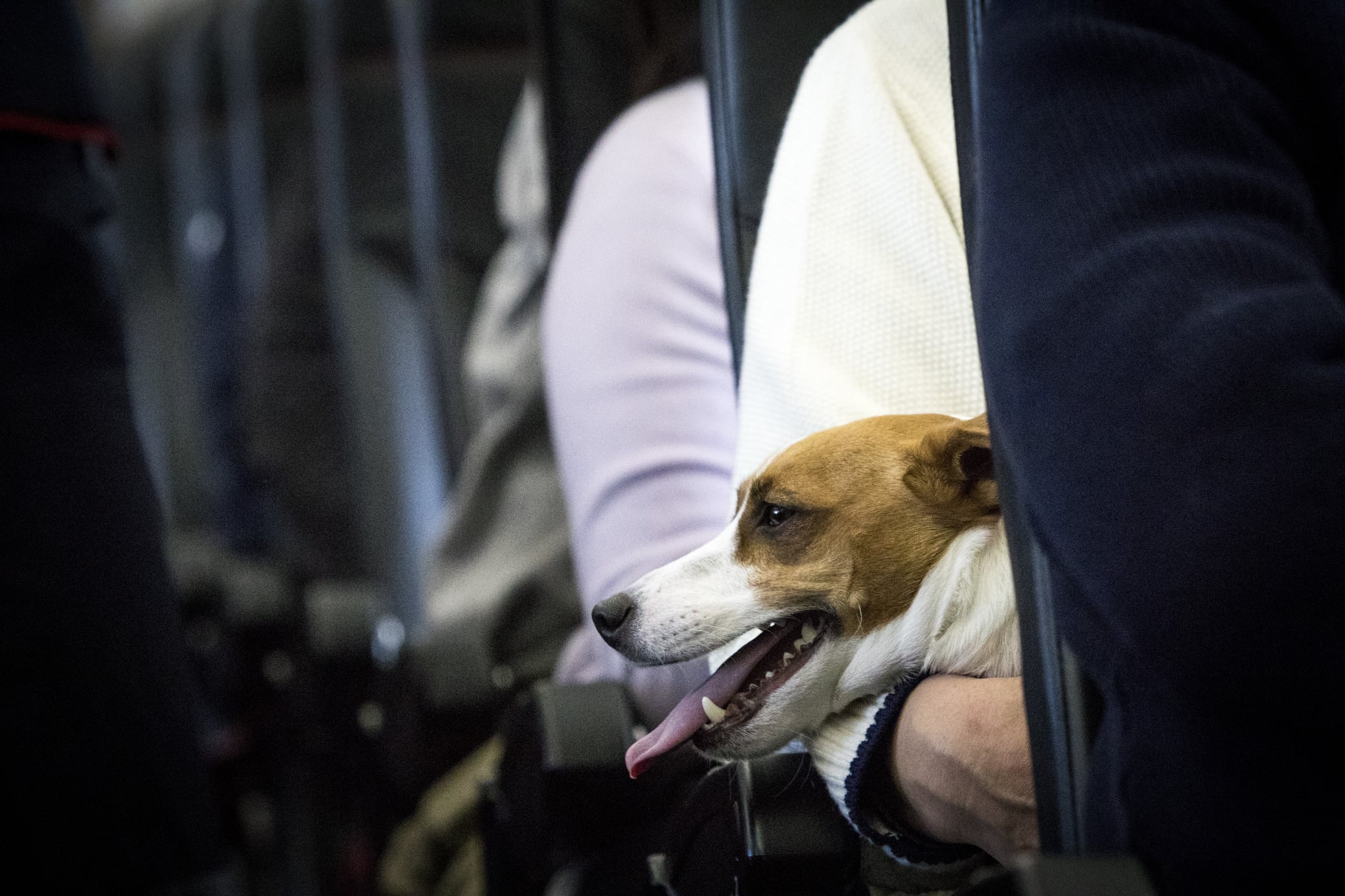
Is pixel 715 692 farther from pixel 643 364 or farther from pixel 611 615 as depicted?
pixel 643 364

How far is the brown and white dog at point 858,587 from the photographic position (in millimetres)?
338

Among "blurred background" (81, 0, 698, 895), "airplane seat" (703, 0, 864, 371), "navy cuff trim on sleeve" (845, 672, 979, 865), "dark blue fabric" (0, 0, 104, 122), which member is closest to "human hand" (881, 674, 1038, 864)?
"navy cuff trim on sleeve" (845, 672, 979, 865)

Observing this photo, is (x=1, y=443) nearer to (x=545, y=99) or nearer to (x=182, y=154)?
(x=545, y=99)

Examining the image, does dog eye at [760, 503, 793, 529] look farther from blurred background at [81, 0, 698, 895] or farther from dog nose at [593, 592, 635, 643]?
blurred background at [81, 0, 698, 895]

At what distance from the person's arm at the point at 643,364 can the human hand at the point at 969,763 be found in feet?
0.32

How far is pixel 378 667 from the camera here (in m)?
0.89

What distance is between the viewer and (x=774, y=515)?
1.20 ft

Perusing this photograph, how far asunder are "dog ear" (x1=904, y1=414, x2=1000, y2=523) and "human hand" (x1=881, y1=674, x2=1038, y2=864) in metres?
0.05

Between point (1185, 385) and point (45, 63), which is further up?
point (45, 63)

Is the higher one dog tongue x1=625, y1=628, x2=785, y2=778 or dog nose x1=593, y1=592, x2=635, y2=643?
dog nose x1=593, y1=592, x2=635, y2=643

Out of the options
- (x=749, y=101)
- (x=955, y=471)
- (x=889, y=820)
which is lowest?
(x=889, y=820)

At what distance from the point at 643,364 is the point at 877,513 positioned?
0.19 metres

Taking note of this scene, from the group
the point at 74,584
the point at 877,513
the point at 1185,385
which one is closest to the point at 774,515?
the point at 877,513

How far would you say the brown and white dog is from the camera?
1.11 feet
